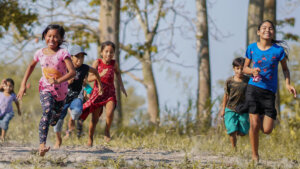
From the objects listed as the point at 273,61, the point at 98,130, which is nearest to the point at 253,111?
the point at 273,61

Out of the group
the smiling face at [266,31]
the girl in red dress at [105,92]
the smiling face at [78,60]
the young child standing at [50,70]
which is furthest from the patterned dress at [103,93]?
the smiling face at [266,31]

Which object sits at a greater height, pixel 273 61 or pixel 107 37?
pixel 107 37

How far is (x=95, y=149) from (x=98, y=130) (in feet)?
15.5

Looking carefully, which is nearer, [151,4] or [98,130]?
[98,130]

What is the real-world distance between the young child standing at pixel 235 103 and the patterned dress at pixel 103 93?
211 cm

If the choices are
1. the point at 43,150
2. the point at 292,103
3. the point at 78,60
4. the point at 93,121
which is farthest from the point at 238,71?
the point at 292,103

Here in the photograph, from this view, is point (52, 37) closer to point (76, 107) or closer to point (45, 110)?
point (45, 110)

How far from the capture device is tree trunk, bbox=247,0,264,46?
1245cm

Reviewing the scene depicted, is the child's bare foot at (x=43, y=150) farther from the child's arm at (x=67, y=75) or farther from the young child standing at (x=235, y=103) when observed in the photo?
the young child standing at (x=235, y=103)

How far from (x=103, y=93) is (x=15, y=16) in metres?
4.58

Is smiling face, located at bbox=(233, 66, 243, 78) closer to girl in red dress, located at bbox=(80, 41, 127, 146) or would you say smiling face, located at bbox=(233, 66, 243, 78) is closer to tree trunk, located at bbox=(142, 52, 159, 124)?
girl in red dress, located at bbox=(80, 41, 127, 146)

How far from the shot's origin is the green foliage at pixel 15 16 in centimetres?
1048

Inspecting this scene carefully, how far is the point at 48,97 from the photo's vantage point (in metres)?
5.55

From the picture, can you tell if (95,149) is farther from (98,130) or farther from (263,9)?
(263,9)
